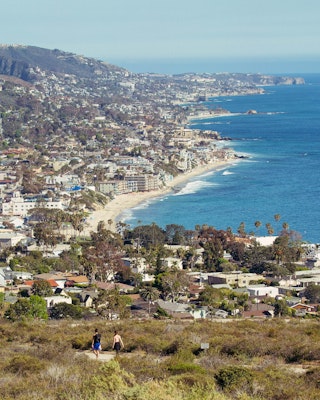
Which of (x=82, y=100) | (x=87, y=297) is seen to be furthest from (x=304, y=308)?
(x=82, y=100)

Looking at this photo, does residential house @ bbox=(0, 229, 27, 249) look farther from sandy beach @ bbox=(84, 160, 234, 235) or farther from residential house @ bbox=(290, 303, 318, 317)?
residential house @ bbox=(290, 303, 318, 317)

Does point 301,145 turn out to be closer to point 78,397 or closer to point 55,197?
point 55,197

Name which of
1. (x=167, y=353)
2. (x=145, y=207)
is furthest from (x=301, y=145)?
(x=167, y=353)

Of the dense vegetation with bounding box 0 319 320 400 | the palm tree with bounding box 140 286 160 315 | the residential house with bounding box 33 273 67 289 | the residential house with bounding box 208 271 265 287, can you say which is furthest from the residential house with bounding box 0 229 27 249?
the dense vegetation with bounding box 0 319 320 400

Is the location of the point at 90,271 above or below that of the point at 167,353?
below

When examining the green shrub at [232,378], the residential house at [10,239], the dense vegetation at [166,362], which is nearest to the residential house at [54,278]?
the residential house at [10,239]

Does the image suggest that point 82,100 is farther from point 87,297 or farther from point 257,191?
point 87,297

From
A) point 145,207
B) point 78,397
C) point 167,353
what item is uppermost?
point 78,397
